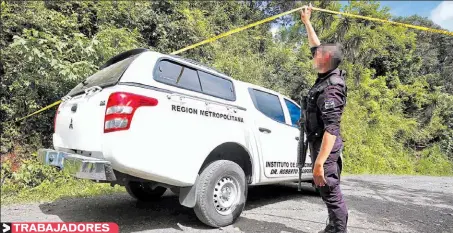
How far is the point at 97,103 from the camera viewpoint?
2.81 m

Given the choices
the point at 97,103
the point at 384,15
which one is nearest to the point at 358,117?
the point at 384,15

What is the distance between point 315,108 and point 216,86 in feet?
4.27

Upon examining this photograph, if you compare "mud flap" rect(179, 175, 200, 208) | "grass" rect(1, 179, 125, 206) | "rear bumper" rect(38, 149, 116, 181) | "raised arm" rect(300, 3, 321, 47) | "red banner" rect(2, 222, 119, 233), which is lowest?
"grass" rect(1, 179, 125, 206)

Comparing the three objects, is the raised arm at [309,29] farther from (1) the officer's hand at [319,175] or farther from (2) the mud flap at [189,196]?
(2) the mud flap at [189,196]

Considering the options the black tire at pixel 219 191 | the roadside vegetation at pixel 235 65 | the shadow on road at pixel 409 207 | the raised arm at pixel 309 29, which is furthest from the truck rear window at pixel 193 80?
the roadside vegetation at pixel 235 65

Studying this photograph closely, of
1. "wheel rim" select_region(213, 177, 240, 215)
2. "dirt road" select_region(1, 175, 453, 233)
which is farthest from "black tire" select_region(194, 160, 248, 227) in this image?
"dirt road" select_region(1, 175, 453, 233)

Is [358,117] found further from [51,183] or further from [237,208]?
[51,183]

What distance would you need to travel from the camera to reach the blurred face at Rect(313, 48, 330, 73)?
2.70 meters

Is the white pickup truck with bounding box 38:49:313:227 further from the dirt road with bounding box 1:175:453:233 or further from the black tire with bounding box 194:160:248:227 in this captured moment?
the dirt road with bounding box 1:175:453:233

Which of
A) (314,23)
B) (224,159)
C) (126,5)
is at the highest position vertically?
(314,23)

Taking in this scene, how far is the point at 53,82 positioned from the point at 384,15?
15.2m

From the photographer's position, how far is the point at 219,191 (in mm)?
3303

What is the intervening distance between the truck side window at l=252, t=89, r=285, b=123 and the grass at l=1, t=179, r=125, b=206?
9.82ft

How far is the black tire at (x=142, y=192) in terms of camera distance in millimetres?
4285
